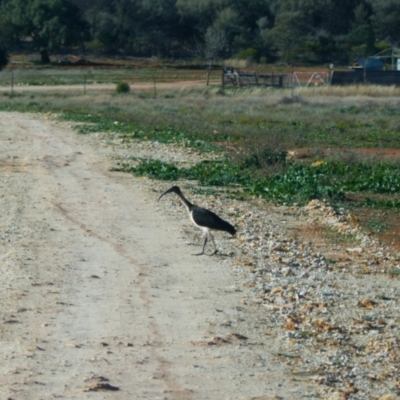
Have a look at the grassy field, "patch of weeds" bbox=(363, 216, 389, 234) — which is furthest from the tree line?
"patch of weeds" bbox=(363, 216, 389, 234)

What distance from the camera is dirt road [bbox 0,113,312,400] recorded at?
7160mm

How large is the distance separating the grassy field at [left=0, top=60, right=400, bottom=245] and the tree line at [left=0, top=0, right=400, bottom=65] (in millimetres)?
12441

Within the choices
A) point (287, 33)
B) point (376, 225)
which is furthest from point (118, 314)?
point (287, 33)

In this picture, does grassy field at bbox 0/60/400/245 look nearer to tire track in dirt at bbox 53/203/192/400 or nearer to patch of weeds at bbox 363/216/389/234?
patch of weeds at bbox 363/216/389/234

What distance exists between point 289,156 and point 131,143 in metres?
4.26

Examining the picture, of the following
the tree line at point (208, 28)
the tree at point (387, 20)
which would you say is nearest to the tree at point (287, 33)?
the tree line at point (208, 28)

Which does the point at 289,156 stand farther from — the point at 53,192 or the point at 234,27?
the point at 234,27

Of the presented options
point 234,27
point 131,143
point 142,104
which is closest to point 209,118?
point 142,104

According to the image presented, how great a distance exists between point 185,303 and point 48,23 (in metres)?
66.9

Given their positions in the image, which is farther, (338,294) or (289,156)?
(289,156)

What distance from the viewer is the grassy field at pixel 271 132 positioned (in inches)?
709

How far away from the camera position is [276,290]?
10094 mm

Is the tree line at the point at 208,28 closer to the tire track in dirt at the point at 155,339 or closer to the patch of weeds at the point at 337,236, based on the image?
the patch of weeds at the point at 337,236

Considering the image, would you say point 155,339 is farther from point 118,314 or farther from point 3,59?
point 3,59
